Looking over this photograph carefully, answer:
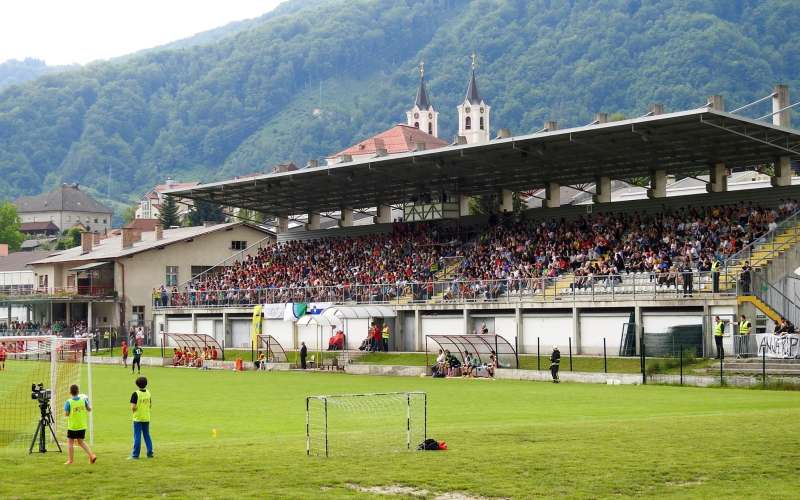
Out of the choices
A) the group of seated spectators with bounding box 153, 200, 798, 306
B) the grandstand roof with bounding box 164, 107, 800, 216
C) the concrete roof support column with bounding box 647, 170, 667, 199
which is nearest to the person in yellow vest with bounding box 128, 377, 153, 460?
the group of seated spectators with bounding box 153, 200, 798, 306

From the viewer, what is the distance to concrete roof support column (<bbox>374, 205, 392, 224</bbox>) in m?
74.3

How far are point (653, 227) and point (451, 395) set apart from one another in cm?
2113

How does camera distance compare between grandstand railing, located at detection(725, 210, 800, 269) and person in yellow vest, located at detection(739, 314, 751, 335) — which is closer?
person in yellow vest, located at detection(739, 314, 751, 335)

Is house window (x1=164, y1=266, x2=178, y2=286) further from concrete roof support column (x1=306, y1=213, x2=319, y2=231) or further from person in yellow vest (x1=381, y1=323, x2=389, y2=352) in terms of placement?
person in yellow vest (x1=381, y1=323, x2=389, y2=352)

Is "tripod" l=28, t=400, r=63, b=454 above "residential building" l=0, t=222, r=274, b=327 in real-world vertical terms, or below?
below

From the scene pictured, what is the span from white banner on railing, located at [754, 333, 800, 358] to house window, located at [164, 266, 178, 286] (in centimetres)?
5437

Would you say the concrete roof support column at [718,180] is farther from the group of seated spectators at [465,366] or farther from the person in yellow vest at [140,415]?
the person in yellow vest at [140,415]

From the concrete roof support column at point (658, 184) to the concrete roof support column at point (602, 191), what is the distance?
2594 mm

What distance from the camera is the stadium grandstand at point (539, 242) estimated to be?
159 feet

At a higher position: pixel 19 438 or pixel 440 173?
pixel 440 173

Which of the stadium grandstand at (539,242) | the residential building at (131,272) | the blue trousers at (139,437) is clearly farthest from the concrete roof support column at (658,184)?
the blue trousers at (139,437)

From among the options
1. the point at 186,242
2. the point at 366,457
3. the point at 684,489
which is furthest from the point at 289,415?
the point at 186,242

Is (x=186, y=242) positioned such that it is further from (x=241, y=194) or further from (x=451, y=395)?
(x=451, y=395)

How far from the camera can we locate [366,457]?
67.5 feet
